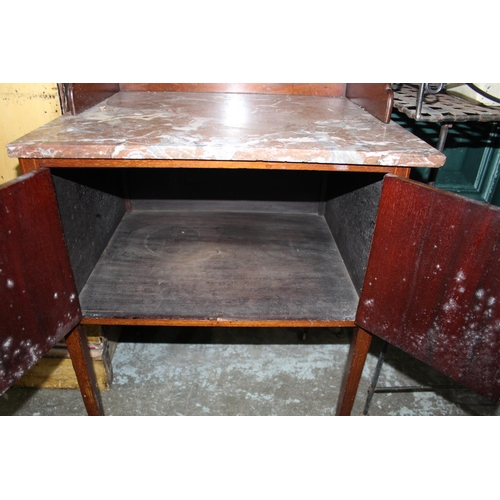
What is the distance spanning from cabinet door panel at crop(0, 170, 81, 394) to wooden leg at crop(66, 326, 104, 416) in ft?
0.50

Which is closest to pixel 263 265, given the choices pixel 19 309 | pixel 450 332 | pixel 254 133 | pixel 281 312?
pixel 281 312

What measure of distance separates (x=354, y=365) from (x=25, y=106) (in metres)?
1.54

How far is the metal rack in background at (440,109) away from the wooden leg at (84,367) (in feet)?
3.81

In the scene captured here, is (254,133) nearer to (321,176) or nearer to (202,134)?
(202,134)

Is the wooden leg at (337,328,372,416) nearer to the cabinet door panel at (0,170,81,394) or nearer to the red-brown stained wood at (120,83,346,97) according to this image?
the cabinet door panel at (0,170,81,394)

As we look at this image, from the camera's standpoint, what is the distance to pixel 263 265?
4.58 feet

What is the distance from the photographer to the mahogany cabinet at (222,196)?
3.06 feet

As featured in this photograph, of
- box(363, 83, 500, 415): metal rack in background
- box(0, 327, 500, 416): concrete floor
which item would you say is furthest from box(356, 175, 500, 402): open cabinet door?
box(0, 327, 500, 416): concrete floor

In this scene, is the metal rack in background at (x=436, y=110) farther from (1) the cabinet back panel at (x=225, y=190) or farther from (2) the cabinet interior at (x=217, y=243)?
(1) the cabinet back panel at (x=225, y=190)

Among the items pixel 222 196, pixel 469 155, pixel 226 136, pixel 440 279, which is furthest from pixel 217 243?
pixel 469 155

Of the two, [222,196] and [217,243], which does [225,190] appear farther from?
[217,243]

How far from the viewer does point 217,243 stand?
152 cm

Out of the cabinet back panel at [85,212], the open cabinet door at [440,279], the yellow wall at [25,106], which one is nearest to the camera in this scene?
the open cabinet door at [440,279]

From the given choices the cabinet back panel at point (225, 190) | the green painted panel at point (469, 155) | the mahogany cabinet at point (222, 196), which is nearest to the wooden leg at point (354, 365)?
the mahogany cabinet at point (222, 196)
